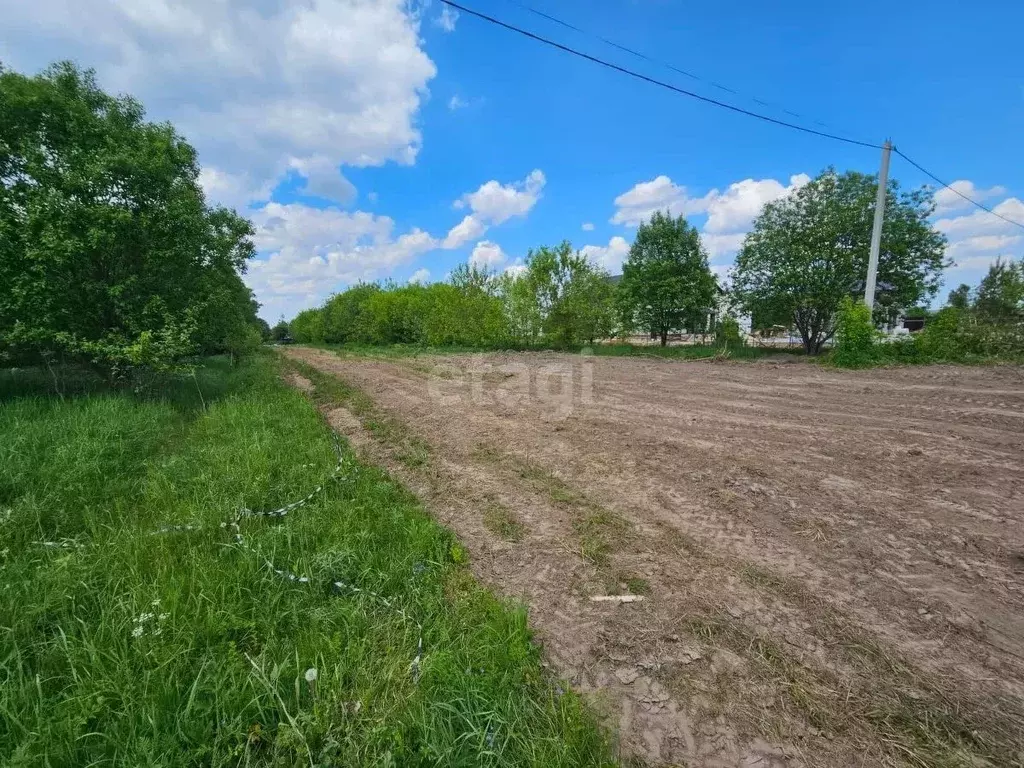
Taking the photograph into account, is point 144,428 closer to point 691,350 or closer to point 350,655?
point 350,655

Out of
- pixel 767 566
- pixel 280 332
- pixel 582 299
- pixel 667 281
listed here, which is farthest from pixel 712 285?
pixel 280 332

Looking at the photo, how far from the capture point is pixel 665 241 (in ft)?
78.7

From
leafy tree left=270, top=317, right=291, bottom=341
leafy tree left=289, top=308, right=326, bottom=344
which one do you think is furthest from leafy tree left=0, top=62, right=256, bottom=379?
leafy tree left=270, top=317, right=291, bottom=341

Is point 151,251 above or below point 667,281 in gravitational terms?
below

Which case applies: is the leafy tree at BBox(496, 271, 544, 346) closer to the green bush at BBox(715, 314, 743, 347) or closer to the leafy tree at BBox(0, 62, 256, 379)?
the green bush at BBox(715, 314, 743, 347)

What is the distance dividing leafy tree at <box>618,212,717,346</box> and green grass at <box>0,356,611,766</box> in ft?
74.3

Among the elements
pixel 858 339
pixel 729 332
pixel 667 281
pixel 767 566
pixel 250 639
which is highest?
pixel 667 281

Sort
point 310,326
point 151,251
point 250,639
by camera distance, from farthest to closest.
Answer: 1. point 310,326
2. point 151,251
3. point 250,639

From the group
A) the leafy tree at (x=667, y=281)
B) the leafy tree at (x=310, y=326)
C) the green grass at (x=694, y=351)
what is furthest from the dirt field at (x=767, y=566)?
the leafy tree at (x=310, y=326)

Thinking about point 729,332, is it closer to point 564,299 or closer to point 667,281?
point 667,281

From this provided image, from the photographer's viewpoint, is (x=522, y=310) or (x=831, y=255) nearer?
(x=831, y=255)

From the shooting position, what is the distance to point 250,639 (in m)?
2.46

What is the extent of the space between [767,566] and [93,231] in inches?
414

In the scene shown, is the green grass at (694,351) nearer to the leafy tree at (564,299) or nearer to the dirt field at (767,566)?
the leafy tree at (564,299)
